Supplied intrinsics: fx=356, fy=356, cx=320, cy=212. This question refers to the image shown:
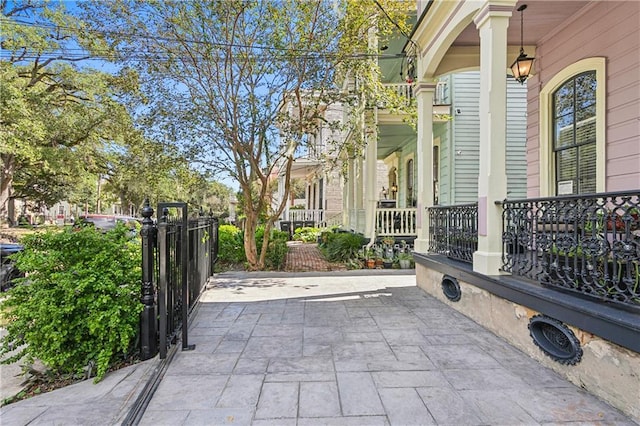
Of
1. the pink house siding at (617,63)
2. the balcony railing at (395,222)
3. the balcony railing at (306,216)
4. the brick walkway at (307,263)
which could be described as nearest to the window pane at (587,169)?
the pink house siding at (617,63)

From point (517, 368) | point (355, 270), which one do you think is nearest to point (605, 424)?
point (517, 368)

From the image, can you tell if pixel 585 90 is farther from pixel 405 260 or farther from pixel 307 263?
pixel 307 263

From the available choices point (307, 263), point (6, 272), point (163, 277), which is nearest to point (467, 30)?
point (163, 277)

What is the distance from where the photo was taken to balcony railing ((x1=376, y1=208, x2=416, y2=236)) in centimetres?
904

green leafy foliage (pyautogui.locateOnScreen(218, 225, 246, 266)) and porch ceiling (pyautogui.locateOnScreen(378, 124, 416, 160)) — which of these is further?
porch ceiling (pyautogui.locateOnScreen(378, 124, 416, 160))

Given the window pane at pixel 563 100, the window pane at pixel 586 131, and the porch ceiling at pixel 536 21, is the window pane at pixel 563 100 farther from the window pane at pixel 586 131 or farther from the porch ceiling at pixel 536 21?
the porch ceiling at pixel 536 21

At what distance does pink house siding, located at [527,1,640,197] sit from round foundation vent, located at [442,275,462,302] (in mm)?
2255

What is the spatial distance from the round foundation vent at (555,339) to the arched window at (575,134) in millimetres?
2759

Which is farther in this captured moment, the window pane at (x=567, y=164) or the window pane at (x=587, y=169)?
the window pane at (x=567, y=164)

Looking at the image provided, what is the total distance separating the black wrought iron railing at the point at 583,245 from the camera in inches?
95.0

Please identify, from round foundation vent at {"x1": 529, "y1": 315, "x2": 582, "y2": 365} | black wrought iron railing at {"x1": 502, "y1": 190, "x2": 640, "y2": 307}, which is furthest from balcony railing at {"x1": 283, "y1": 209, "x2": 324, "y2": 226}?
round foundation vent at {"x1": 529, "y1": 315, "x2": 582, "y2": 365}

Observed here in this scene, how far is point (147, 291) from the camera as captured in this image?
3.02 metres

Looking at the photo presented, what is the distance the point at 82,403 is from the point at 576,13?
698 centimetres

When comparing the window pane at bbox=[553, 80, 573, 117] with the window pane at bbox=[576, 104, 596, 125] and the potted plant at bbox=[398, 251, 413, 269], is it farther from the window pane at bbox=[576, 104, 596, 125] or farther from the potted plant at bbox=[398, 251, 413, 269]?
the potted plant at bbox=[398, 251, 413, 269]
